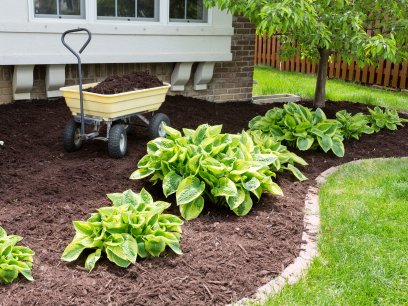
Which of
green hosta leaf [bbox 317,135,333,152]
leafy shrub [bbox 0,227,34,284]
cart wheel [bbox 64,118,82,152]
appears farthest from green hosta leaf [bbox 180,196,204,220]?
green hosta leaf [bbox 317,135,333,152]

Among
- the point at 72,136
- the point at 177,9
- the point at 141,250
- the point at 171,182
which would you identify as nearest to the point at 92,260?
the point at 141,250

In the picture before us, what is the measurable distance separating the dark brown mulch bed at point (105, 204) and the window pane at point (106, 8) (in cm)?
157

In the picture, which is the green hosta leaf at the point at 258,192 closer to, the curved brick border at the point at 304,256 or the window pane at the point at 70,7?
the curved brick border at the point at 304,256

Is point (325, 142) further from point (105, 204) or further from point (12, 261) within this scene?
point (12, 261)

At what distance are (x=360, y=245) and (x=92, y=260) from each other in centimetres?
172

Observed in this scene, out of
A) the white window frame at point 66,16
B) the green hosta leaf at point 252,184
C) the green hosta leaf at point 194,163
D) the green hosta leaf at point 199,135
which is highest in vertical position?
the white window frame at point 66,16

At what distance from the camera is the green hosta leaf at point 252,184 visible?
12.4ft

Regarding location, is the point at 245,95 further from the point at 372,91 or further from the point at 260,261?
the point at 260,261

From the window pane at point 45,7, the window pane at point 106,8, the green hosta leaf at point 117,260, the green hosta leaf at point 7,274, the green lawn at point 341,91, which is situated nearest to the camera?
the green hosta leaf at point 7,274

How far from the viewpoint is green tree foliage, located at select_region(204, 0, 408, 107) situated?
4914mm

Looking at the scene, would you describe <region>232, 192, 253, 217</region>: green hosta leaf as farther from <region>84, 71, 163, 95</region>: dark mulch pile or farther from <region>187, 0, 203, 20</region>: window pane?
<region>187, 0, 203, 20</region>: window pane

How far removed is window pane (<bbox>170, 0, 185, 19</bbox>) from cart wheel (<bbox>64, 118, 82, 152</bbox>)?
2.77m

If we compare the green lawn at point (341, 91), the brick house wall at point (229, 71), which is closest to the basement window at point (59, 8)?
the brick house wall at point (229, 71)

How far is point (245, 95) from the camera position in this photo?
8.28 m
